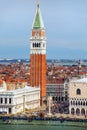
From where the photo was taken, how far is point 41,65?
194 feet

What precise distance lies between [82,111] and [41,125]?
7360 mm

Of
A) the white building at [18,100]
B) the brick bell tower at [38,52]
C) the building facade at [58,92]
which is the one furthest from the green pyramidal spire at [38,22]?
the building facade at [58,92]

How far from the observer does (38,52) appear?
59062mm

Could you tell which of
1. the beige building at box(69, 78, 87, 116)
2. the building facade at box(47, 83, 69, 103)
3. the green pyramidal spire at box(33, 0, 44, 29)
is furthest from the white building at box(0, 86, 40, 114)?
the green pyramidal spire at box(33, 0, 44, 29)

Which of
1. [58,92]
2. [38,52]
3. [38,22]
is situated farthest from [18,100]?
[58,92]

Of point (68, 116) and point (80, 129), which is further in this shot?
point (68, 116)

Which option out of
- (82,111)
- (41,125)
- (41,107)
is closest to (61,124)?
(41,125)

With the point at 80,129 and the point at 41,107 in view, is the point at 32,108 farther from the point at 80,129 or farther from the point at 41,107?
the point at 80,129

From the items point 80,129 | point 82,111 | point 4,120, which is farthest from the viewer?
point 82,111

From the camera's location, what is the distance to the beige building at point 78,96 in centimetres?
5350

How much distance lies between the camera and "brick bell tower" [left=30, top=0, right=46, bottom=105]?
58.7m

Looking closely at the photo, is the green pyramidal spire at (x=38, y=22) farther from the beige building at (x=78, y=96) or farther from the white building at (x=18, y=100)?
the beige building at (x=78, y=96)

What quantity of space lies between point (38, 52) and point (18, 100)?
575cm

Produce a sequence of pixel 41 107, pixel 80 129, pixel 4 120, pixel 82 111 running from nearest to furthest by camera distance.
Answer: pixel 80 129, pixel 4 120, pixel 82 111, pixel 41 107
